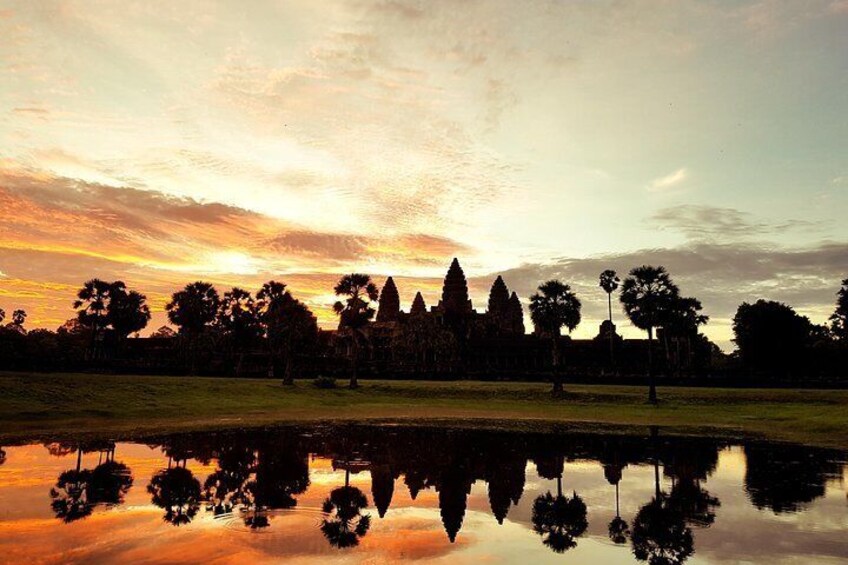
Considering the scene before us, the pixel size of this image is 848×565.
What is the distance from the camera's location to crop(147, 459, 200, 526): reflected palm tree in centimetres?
1187

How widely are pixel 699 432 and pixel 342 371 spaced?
49.3 metres

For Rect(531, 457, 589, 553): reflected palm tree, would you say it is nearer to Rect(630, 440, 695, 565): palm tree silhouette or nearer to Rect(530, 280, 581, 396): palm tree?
Rect(630, 440, 695, 565): palm tree silhouette

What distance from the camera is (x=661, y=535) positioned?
37.0 feet

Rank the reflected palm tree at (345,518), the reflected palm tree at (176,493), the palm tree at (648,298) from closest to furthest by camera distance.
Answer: the reflected palm tree at (345,518) → the reflected palm tree at (176,493) → the palm tree at (648,298)

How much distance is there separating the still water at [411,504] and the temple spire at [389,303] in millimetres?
109599

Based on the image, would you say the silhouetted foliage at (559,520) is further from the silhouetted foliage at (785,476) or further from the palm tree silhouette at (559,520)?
the silhouetted foliage at (785,476)

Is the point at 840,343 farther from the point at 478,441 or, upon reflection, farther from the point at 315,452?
the point at 315,452

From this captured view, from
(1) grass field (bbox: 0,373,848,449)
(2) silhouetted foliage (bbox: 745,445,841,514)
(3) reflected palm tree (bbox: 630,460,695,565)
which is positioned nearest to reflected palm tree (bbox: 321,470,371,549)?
(3) reflected palm tree (bbox: 630,460,695,565)

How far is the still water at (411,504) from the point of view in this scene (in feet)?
32.9

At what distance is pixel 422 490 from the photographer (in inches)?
598

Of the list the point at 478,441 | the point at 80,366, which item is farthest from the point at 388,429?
the point at 80,366

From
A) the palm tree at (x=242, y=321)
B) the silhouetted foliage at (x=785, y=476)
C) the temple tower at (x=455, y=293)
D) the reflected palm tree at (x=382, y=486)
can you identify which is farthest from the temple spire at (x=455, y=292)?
the reflected palm tree at (x=382, y=486)

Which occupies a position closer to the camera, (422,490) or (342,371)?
(422,490)

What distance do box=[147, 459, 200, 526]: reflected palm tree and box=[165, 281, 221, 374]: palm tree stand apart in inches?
2604
